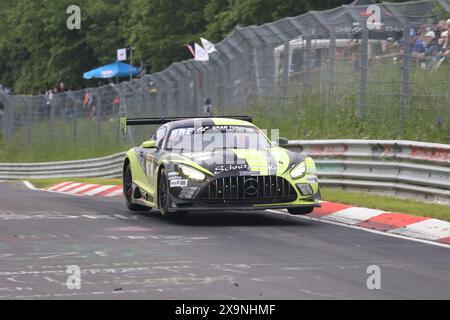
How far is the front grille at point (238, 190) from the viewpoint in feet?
43.7

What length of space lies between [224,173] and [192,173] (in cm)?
40

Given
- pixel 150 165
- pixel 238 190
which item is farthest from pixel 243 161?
pixel 150 165

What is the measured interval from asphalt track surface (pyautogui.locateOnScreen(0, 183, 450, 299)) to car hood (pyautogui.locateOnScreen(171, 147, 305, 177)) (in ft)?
2.24

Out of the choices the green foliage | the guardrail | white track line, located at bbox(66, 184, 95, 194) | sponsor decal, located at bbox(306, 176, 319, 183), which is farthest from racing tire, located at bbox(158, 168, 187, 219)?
the green foliage

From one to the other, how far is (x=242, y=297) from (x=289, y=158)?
5.83m

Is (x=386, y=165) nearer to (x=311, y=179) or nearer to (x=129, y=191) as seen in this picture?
(x=311, y=179)

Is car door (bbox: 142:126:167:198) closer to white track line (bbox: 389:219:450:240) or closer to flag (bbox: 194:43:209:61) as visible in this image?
white track line (bbox: 389:219:450:240)

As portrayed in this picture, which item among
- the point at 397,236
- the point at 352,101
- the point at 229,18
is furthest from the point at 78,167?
the point at 397,236

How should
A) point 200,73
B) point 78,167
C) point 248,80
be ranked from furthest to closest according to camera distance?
point 78,167 → point 200,73 → point 248,80

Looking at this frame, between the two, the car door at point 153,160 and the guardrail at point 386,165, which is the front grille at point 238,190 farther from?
→ the guardrail at point 386,165

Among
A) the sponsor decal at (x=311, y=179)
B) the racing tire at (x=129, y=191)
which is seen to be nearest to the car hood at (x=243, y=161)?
the sponsor decal at (x=311, y=179)

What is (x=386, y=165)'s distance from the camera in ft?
55.9

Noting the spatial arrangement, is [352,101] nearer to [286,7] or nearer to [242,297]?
[242,297]

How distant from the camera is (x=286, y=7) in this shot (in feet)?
122
